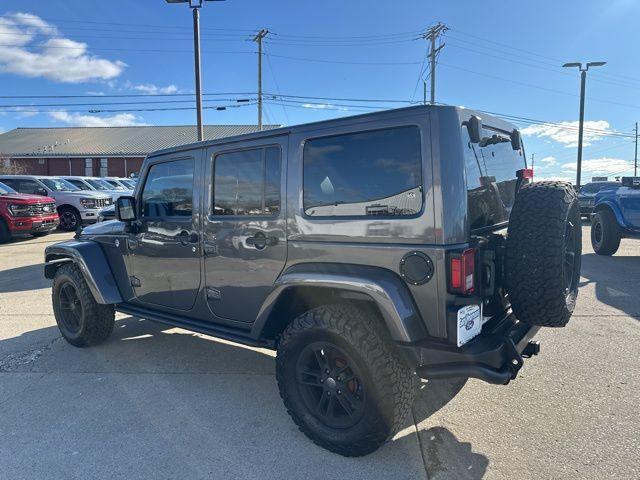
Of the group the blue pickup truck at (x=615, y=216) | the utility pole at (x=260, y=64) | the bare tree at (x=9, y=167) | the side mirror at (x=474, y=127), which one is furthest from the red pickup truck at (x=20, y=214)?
the bare tree at (x=9, y=167)

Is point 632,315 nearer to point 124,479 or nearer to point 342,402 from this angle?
point 342,402

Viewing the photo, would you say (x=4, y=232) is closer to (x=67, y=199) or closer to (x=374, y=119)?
(x=67, y=199)

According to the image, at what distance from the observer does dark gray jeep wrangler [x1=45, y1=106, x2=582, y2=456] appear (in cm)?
240

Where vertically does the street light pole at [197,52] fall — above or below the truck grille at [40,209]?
above

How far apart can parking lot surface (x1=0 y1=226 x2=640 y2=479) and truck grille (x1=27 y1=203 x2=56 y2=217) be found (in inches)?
353

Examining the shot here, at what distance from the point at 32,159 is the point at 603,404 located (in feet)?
169

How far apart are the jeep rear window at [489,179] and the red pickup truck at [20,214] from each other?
42.1 ft

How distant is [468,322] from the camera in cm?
242

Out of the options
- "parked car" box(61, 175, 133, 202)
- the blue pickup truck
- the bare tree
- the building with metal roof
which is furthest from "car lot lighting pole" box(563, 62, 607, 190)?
the bare tree

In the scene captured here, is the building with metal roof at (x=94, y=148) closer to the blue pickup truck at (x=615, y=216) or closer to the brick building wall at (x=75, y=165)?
the brick building wall at (x=75, y=165)

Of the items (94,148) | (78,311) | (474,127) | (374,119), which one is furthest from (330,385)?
(94,148)

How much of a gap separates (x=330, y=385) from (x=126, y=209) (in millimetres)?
2386

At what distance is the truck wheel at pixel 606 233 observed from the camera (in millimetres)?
9109

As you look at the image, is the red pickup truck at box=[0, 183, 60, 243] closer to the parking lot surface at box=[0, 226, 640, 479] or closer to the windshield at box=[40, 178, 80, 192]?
the windshield at box=[40, 178, 80, 192]
